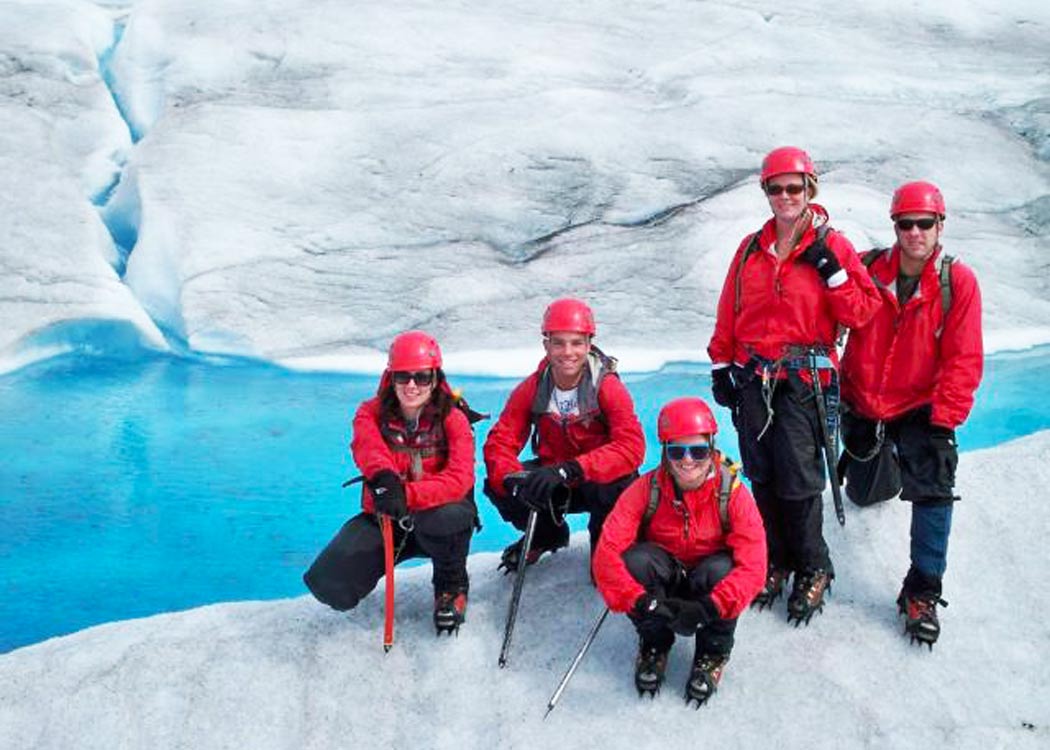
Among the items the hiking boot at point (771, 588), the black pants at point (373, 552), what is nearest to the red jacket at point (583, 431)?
the black pants at point (373, 552)

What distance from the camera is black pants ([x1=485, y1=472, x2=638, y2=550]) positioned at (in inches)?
137

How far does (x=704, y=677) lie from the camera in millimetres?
2955

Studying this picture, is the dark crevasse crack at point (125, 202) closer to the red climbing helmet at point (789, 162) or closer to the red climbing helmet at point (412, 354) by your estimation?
the red climbing helmet at point (412, 354)

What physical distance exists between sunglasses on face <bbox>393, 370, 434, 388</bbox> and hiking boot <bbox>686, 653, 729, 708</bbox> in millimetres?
1356

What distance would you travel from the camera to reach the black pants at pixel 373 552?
3334 millimetres

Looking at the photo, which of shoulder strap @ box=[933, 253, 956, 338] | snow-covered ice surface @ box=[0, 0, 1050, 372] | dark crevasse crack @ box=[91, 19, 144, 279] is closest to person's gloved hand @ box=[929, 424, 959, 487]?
shoulder strap @ box=[933, 253, 956, 338]

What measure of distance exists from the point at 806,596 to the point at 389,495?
60.4 inches

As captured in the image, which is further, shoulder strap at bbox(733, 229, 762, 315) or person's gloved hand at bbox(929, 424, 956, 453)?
shoulder strap at bbox(733, 229, 762, 315)

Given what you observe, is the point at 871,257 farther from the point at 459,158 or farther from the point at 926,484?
the point at 459,158

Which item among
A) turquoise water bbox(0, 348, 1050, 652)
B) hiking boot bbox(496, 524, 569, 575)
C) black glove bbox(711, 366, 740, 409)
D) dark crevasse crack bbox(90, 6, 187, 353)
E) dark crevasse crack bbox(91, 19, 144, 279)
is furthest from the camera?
dark crevasse crack bbox(91, 19, 144, 279)

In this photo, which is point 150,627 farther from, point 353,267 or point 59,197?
point 59,197

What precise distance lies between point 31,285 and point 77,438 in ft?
6.98

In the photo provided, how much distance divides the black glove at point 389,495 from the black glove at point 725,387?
122 centimetres

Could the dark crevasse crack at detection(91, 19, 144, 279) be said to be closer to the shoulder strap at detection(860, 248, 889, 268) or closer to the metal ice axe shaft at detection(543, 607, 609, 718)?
the metal ice axe shaft at detection(543, 607, 609, 718)
